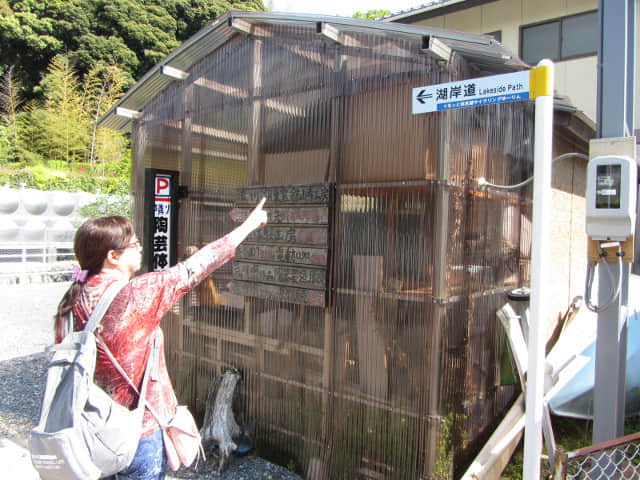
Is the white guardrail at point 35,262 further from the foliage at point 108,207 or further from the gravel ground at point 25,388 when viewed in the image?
the gravel ground at point 25,388

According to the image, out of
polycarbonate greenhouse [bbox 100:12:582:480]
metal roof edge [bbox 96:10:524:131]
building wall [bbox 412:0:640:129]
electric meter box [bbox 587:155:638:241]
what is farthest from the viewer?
building wall [bbox 412:0:640:129]

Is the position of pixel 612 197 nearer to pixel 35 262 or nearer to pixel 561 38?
pixel 561 38

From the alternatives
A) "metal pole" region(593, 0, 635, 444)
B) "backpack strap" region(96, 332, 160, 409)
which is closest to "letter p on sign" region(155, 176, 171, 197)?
"backpack strap" region(96, 332, 160, 409)

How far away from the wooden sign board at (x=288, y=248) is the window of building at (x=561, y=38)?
27.3 ft

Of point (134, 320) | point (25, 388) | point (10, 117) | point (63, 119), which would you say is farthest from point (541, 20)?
point (10, 117)

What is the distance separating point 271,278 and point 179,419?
2037 millimetres

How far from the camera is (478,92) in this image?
108 inches

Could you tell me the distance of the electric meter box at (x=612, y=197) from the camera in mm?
3018

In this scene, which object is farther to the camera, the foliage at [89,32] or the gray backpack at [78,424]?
the foliage at [89,32]

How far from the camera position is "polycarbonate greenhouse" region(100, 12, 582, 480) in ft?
11.7

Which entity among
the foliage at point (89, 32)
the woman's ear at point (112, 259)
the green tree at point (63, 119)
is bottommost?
the woman's ear at point (112, 259)

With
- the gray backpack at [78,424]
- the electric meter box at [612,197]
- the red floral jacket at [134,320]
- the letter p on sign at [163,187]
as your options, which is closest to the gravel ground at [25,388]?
the red floral jacket at [134,320]

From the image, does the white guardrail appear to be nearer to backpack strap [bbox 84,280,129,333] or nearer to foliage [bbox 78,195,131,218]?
foliage [bbox 78,195,131,218]

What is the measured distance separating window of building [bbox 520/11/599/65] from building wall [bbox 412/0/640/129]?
12 cm
